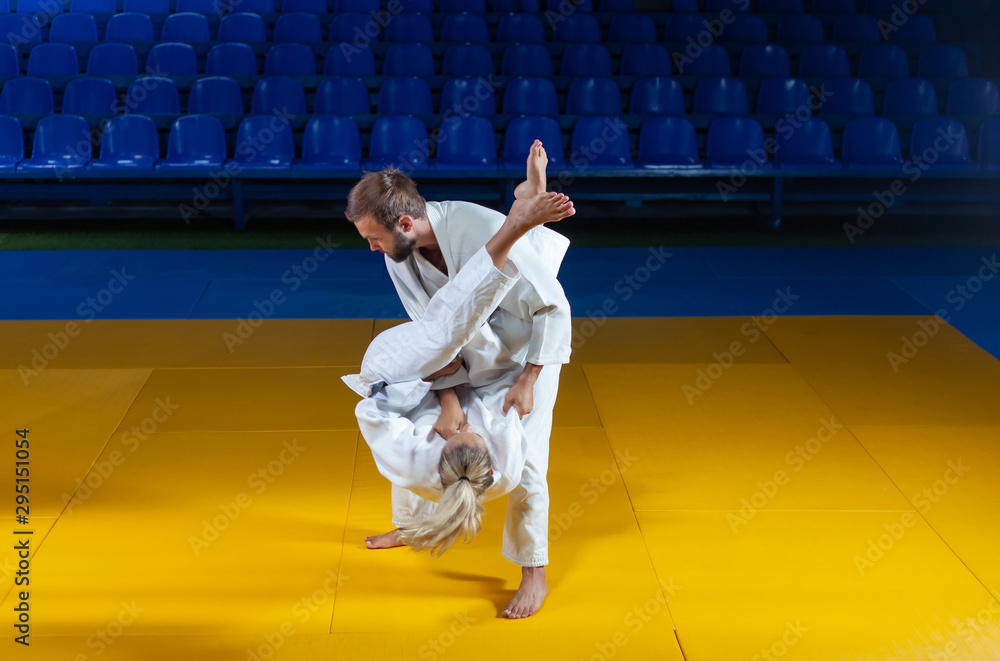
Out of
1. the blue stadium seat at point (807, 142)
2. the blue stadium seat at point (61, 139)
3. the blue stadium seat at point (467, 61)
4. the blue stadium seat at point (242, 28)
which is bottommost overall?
the blue stadium seat at point (61, 139)

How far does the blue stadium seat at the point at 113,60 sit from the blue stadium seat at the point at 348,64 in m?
1.85

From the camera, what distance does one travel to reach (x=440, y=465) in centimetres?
244

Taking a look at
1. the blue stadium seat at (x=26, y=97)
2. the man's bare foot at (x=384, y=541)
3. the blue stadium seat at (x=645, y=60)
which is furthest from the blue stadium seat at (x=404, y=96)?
the man's bare foot at (x=384, y=541)

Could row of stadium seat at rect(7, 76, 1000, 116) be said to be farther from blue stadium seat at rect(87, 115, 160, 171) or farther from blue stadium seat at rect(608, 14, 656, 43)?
blue stadium seat at rect(608, 14, 656, 43)

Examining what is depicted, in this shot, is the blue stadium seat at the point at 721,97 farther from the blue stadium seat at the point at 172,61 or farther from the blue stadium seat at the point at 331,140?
the blue stadium seat at the point at 172,61

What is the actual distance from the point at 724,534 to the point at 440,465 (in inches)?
57.5

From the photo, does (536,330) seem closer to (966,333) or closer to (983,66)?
(966,333)

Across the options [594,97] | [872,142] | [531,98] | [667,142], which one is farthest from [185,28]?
[872,142]

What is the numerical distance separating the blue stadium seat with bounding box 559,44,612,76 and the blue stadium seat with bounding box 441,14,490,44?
87cm

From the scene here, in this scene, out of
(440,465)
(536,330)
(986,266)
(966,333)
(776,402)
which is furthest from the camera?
(986,266)

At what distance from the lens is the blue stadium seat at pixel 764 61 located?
873cm

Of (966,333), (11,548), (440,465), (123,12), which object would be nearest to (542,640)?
(440,465)

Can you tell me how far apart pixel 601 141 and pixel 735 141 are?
1212 mm

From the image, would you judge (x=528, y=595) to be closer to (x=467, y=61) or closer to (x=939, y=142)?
(x=467, y=61)
